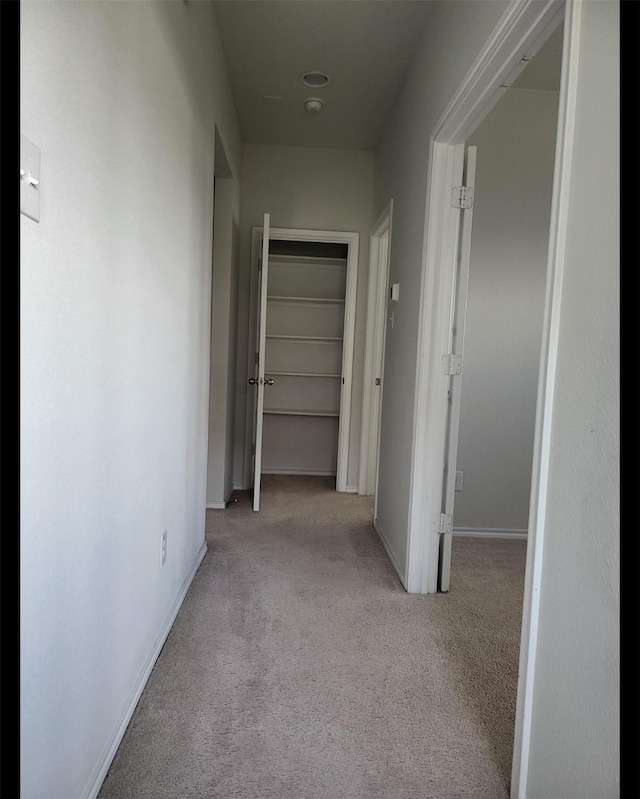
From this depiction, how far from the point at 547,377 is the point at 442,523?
4.79 ft

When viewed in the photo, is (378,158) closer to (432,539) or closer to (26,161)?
(432,539)

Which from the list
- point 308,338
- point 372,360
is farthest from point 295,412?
point 372,360

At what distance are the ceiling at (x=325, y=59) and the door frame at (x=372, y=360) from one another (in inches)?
35.6

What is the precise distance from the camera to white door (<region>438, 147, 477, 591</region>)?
95.3 inches

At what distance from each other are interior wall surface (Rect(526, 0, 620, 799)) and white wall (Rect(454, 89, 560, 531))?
216cm

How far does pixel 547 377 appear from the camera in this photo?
1.23 meters

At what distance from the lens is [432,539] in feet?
8.23

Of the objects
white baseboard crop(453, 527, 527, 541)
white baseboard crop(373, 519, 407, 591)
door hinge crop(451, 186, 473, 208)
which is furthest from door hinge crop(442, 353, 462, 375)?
white baseboard crop(453, 527, 527, 541)

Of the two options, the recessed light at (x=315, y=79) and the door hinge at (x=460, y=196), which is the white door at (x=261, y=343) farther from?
the door hinge at (x=460, y=196)

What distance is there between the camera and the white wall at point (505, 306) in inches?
125

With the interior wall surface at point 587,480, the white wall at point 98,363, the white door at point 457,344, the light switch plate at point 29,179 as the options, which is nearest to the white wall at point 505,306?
the white door at point 457,344

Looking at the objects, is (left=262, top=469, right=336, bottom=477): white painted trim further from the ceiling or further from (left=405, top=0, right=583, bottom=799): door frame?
the ceiling

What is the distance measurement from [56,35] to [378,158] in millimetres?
3397
